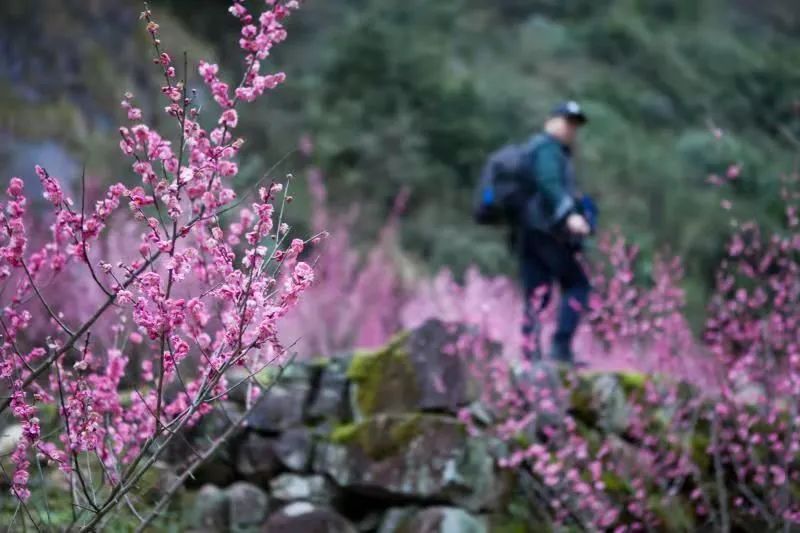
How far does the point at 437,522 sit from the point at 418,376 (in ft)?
2.35

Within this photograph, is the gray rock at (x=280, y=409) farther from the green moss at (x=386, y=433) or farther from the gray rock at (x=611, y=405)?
the gray rock at (x=611, y=405)

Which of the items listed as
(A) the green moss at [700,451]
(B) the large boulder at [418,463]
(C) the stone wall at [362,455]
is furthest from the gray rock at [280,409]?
(A) the green moss at [700,451]

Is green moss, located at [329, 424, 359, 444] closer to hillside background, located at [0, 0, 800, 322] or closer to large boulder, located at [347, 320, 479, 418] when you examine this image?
large boulder, located at [347, 320, 479, 418]

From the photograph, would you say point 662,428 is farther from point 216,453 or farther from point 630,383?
point 216,453

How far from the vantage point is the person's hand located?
14.0 ft

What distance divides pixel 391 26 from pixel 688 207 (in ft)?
14.0

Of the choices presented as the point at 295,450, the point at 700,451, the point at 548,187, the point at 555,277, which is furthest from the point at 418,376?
the point at 700,451

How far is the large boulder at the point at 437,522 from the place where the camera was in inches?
146

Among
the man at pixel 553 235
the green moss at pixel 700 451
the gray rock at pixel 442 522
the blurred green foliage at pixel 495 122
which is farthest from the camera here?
the blurred green foliage at pixel 495 122

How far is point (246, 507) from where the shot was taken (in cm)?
399

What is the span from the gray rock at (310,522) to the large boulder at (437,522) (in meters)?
0.21

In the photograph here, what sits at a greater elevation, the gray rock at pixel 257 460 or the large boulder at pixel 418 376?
the gray rock at pixel 257 460

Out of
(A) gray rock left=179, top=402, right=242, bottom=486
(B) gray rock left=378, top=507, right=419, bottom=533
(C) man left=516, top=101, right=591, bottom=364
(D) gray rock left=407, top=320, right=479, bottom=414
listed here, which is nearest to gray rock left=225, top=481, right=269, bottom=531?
(A) gray rock left=179, top=402, right=242, bottom=486

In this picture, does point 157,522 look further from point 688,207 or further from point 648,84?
point 648,84
